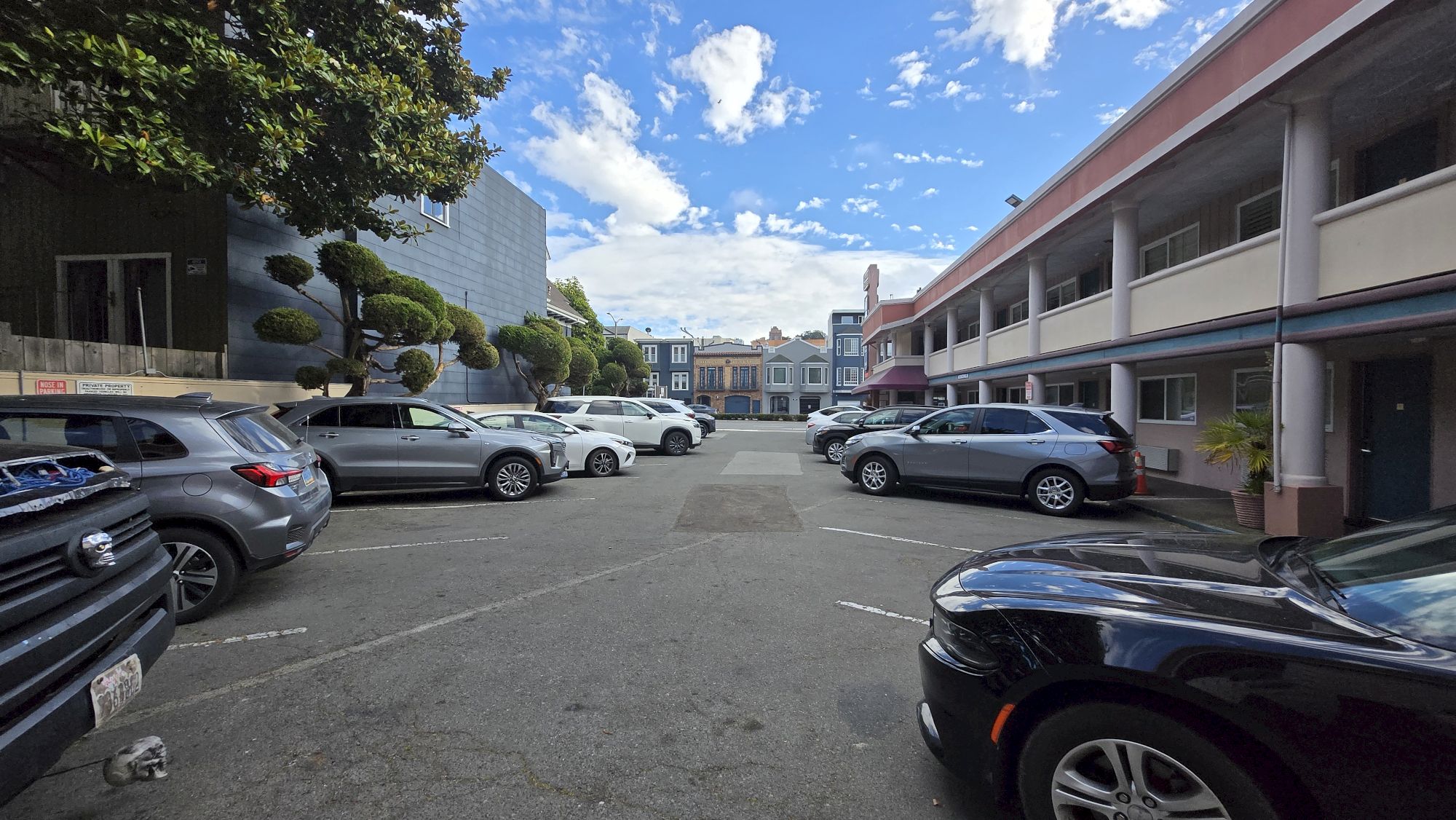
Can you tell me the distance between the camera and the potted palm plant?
7.71 metres

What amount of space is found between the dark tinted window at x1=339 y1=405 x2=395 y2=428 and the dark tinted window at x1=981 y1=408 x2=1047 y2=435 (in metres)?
8.87

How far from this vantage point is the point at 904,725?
9.70ft

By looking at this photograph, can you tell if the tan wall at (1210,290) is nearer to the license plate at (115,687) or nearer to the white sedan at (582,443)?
the white sedan at (582,443)

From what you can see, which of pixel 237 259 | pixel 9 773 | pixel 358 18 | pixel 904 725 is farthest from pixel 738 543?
pixel 237 259

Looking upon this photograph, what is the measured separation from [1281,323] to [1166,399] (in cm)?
604

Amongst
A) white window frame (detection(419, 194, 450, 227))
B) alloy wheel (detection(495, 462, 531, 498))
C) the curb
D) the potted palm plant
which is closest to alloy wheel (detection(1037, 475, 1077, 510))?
the curb

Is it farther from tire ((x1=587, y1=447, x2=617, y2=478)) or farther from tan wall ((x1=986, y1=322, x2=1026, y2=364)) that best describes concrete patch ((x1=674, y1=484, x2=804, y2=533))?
tan wall ((x1=986, y1=322, x2=1026, y2=364))

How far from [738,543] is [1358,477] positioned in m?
8.81

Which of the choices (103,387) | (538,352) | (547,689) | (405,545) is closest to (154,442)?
(405,545)

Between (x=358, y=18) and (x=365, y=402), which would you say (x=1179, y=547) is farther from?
(x=358, y=18)

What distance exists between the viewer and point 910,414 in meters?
15.8

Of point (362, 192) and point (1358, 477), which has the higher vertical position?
point (362, 192)

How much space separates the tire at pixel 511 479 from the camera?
921 cm

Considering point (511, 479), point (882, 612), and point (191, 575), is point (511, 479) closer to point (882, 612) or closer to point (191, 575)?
point (191, 575)
